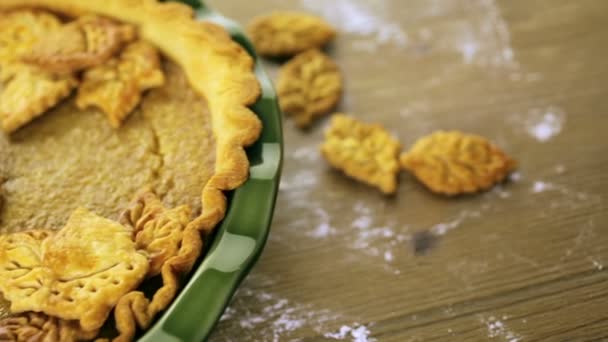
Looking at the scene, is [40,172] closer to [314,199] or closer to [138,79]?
[138,79]

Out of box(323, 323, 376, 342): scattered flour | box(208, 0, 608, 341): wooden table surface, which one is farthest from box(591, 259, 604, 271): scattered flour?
box(323, 323, 376, 342): scattered flour

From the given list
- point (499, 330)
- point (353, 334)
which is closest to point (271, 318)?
point (353, 334)

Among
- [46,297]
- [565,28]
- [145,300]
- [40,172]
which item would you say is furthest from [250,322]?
[565,28]

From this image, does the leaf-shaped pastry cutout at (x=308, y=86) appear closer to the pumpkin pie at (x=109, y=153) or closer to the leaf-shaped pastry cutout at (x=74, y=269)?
the pumpkin pie at (x=109, y=153)

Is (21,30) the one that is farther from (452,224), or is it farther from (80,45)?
(452,224)

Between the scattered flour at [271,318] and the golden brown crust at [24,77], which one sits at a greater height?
the golden brown crust at [24,77]

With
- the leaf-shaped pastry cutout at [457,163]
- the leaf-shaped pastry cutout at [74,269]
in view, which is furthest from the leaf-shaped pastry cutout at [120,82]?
the leaf-shaped pastry cutout at [457,163]
